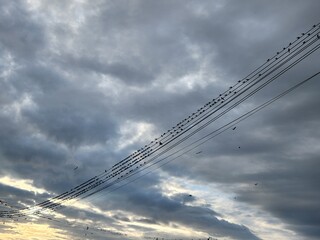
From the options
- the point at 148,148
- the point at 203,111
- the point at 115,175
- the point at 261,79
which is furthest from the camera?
the point at 115,175

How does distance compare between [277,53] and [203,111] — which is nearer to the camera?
[277,53]

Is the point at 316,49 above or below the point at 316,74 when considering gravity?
above

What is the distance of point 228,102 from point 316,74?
8915 millimetres

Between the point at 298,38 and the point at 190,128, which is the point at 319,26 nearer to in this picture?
the point at 298,38

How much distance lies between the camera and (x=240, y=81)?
3519 centimetres

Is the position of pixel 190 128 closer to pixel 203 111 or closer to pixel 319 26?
pixel 203 111

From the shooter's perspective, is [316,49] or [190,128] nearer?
[316,49]

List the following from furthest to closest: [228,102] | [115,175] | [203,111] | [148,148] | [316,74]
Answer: [115,175]
[148,148]
[203,111]
[228,102]
[316,74]

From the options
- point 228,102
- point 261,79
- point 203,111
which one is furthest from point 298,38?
point 203,111

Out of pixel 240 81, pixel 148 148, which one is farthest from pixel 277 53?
pixel 148 148

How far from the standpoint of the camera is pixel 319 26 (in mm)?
31438

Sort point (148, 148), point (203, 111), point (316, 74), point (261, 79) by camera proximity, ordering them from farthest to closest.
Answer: point (148, 148) → point (203, 111) → point (261, 79) → point (316, 74)

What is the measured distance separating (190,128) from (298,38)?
14.1 meters

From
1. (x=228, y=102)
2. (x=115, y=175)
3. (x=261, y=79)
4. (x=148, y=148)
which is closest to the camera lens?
(x=261, y=79)
